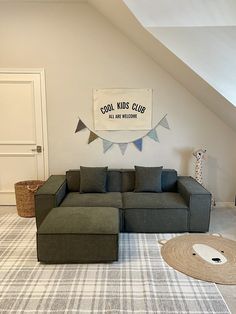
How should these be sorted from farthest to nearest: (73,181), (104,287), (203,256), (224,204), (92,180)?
1. (224,204)
2. (73,181)
3. (92,180)
4. (203,256)
5. (104,287)

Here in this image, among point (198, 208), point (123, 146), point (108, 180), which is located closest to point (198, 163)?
point (198, 208)

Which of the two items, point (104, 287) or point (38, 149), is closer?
point (104, 287)

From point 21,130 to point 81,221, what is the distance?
6.46 feet

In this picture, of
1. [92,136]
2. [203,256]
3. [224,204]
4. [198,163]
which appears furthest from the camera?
[224,204]

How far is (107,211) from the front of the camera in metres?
2.98

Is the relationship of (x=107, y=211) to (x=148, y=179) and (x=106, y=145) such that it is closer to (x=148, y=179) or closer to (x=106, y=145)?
(x=148, y=179)

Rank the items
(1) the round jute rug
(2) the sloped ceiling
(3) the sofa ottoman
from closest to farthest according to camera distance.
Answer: (1) the round jute rug → (3) the sofa ottoman → (2) the sloped ceiling

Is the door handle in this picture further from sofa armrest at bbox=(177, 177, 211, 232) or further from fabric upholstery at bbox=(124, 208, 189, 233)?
sofa armrest at bbox=(177, 177, 211, 232)

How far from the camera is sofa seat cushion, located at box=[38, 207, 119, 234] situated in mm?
2555

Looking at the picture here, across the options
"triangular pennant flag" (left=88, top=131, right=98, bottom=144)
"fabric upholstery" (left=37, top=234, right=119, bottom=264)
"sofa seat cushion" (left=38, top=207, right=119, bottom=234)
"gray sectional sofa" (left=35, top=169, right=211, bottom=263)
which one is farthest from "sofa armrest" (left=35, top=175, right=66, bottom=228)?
"triangular pennant flag" (left=88, top=131, right=98, bottom=144)

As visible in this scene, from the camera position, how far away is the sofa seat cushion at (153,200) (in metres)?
3.20

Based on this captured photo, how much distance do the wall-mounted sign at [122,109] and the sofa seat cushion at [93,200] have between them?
103 cm

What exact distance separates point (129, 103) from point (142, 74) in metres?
0.45

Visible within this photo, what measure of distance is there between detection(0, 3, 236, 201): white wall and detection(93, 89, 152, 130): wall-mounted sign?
9 cm
